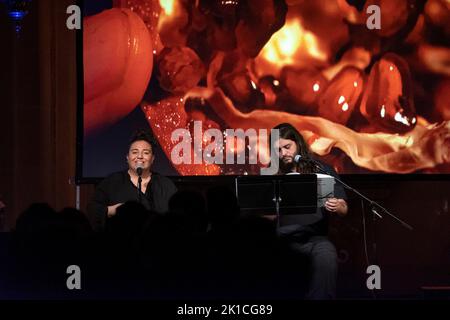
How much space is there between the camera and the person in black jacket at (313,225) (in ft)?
20.7

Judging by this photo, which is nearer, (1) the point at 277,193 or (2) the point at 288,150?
(1) the point at 277,193

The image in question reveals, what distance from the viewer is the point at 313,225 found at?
6727mm

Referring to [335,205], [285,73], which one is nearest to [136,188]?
[335,205]

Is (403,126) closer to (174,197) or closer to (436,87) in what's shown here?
(436,87)

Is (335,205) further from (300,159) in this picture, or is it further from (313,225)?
(300,159)

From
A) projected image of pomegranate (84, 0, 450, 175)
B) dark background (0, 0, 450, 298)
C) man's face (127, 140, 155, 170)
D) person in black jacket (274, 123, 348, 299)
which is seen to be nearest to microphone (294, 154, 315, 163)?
person in black jacket (274, 123, 348, 299)

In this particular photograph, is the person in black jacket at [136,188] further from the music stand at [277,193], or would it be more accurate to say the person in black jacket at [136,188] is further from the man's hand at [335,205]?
the man's hand at [335,205]

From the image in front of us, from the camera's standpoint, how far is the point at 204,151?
339 inches

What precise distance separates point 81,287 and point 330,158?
4.78 metres

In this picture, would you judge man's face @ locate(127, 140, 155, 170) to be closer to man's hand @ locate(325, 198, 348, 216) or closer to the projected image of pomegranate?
man's hand @ locate(325, 198, 348, 216)

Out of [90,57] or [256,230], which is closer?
[256,230]

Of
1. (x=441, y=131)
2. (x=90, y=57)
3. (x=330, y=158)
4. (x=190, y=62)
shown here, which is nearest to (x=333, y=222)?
(x=330, y=158)
